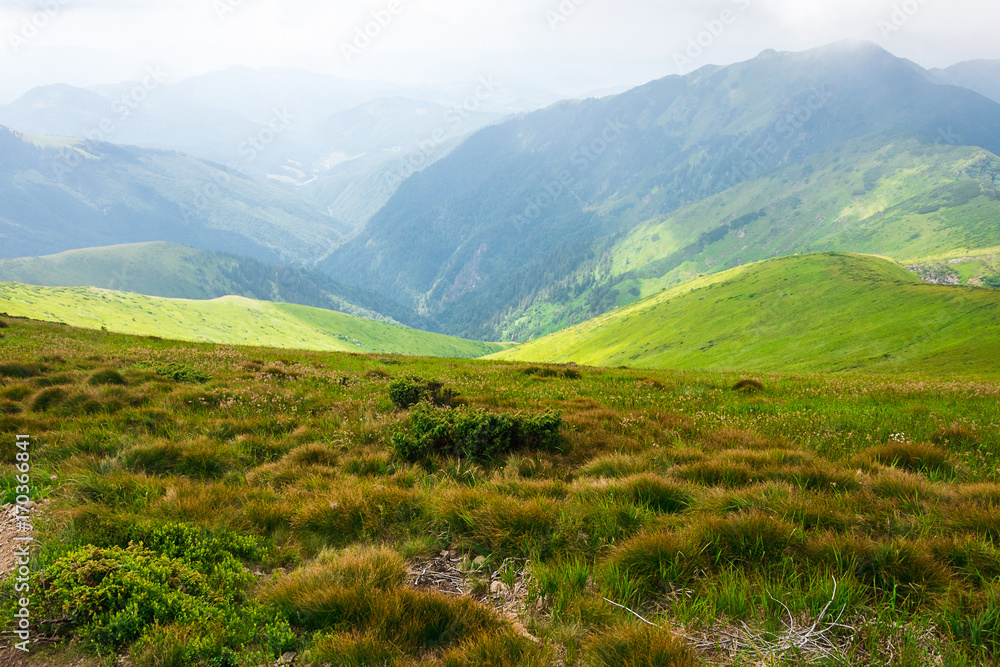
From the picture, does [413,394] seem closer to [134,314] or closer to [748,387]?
[748,387]

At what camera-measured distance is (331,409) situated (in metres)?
10.3

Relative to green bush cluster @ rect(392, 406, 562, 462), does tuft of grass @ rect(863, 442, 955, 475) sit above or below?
below

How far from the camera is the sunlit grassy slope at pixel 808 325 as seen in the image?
2744 inches

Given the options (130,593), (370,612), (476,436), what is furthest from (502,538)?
(130,593)

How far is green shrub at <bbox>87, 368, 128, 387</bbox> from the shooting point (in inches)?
434

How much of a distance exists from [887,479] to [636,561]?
383cm

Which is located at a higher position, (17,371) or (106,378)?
(17,371)

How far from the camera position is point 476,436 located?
7.74 meters

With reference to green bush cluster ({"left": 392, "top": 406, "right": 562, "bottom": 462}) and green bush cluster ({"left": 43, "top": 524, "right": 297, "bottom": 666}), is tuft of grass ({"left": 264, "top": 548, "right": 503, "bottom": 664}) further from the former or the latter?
green bush cluster ({"left": 392, "top": 406, "right": 562, "bottom": 462})

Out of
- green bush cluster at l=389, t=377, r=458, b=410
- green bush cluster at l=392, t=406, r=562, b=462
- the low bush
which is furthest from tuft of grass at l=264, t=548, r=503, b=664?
green bush cluster at l=389, t=377, r=458, b=410

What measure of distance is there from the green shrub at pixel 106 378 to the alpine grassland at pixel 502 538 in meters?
1.66

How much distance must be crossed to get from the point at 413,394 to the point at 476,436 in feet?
11.7

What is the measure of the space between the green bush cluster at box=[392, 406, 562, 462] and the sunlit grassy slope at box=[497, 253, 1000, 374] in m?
64.1

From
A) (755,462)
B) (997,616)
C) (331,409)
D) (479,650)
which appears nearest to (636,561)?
(479,650)
